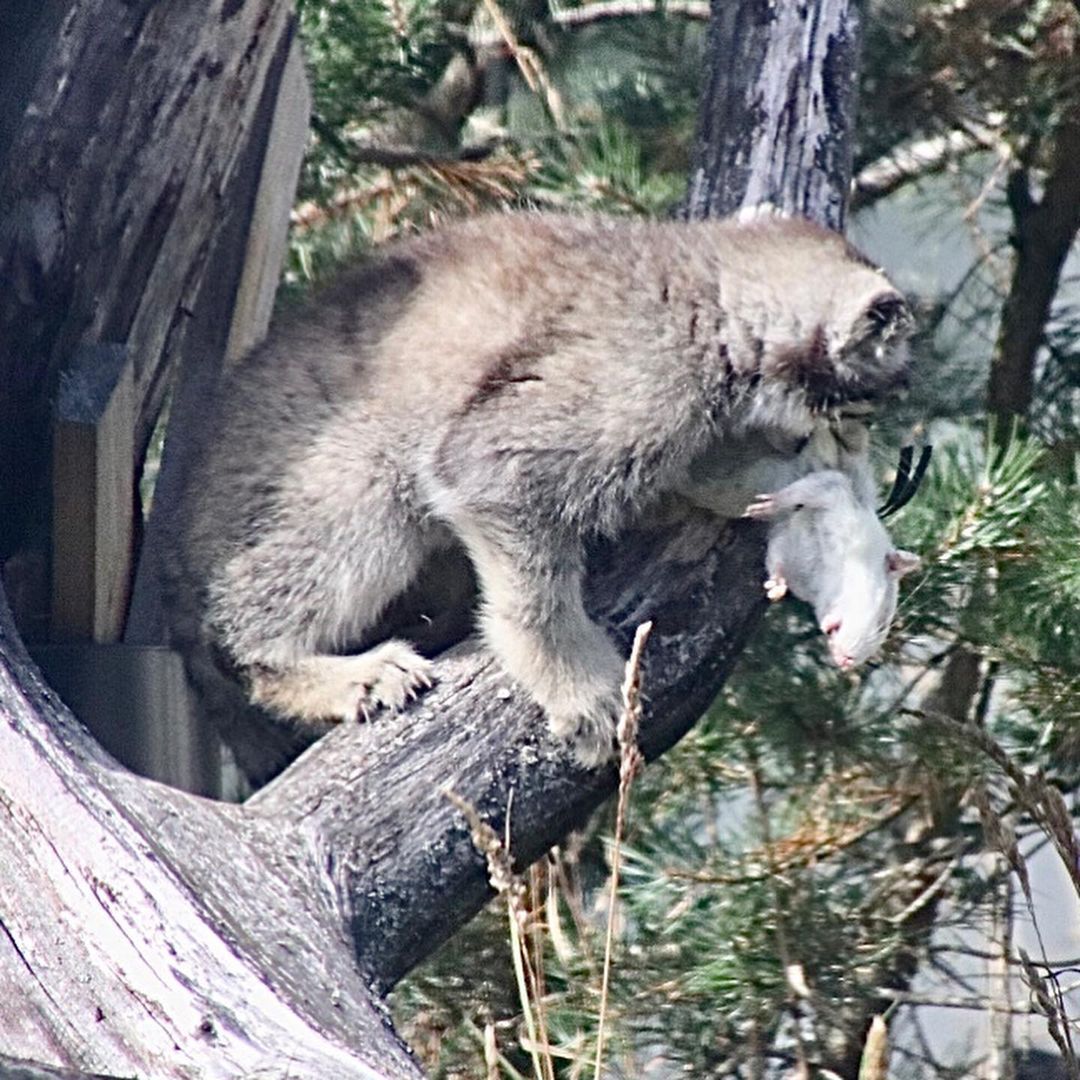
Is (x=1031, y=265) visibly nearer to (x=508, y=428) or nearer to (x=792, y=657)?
(x=792, y=657)

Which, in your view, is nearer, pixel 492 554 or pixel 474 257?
pixel 492 554

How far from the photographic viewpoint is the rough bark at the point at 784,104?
341cm

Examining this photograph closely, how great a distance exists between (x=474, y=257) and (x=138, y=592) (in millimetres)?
904

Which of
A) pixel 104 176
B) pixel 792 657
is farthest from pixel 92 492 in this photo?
pixel 792 657

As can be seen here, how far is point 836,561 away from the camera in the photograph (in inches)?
121

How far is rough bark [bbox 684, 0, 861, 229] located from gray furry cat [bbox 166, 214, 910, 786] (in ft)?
0.63

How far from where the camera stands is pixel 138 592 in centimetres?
356

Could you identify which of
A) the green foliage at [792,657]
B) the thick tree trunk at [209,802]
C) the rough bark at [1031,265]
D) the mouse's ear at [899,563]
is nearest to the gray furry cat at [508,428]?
the thick tree trunk at [209,802]

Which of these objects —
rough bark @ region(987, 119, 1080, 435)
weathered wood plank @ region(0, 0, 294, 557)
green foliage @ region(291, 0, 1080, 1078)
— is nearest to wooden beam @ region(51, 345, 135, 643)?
weathered wood plank @ region(0, 0, 294, 557)

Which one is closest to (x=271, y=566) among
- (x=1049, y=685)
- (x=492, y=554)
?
(x=492, y=554)

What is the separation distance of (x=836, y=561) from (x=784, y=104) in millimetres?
879

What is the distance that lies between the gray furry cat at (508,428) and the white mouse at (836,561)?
0.53 feet

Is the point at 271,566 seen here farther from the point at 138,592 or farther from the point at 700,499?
the point at 700,499

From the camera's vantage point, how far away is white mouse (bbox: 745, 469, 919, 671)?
10.1 ft
